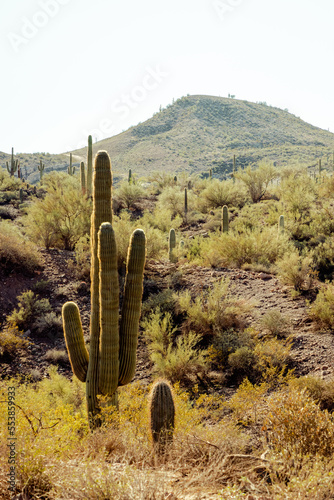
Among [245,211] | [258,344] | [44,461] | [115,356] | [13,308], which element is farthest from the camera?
[245,211]

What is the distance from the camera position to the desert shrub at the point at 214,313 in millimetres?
10148

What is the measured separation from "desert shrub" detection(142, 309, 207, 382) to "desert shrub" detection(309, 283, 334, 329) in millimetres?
2944

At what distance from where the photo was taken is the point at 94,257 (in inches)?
246

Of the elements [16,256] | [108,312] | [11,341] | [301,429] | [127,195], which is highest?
[127,195]

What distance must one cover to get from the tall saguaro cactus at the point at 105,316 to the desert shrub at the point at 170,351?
8.74ft

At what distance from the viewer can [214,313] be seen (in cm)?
1006

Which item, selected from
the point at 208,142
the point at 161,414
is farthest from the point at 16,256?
the point at 208,142

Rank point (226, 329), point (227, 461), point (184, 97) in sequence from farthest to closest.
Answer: point (184, 97)
point (226, 329)
point (227, 461)

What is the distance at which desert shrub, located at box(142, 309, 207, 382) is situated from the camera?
8.73 metres

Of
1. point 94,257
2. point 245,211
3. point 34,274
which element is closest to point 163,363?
point 94,257

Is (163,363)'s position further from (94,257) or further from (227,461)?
(227,461)

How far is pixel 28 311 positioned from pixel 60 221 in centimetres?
567

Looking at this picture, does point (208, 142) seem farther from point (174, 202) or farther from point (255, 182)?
point (174, 202)

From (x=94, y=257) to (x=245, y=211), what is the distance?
17876 mm
